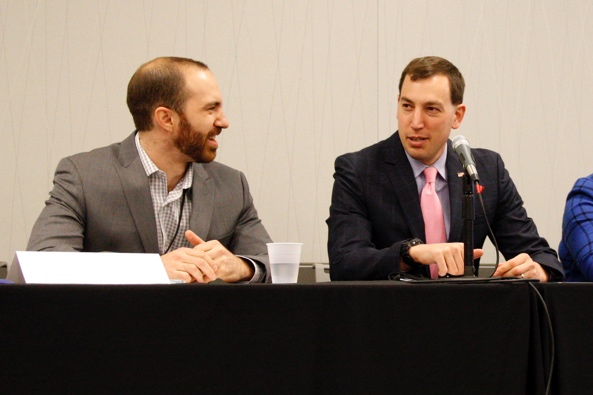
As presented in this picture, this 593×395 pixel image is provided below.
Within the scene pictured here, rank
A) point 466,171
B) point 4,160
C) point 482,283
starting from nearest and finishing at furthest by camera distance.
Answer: point 482,283
point 466,171
point 4,160

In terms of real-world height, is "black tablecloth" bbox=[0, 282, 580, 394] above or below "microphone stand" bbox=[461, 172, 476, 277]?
below

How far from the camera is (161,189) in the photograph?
2.03 m

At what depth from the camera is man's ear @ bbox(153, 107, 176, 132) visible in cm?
209

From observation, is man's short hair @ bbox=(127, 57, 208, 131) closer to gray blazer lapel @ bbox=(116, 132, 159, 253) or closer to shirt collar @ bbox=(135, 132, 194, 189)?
shirt collar @ bbox=(135, 132, 194, 189)

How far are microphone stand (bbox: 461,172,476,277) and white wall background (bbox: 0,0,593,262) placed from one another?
4.07ft

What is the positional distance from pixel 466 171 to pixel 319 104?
129 centimetres

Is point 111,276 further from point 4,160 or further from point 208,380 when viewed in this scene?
point 4,160

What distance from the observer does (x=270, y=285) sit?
1.14m

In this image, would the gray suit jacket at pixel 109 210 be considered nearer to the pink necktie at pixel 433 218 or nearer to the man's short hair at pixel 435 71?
the pink necktie at pixel 433 218

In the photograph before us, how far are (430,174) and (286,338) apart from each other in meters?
1.16

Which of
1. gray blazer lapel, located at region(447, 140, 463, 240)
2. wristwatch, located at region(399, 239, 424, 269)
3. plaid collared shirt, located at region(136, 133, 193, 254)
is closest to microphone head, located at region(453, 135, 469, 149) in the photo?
wristwatch, located at region(399, 239, 424, 269)

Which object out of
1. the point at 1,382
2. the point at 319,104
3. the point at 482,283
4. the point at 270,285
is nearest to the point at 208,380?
the point at 270,285

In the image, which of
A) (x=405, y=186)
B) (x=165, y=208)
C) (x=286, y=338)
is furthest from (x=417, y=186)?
(x=286, y=338)

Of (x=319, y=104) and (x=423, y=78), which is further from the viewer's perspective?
(x=319, y=104)
